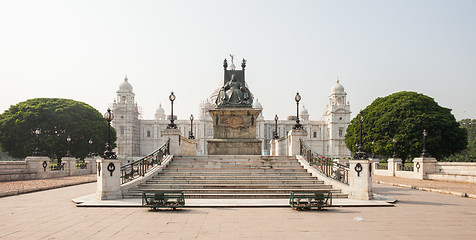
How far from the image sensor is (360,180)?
1489cm

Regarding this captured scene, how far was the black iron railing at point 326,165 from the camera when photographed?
16922 mm

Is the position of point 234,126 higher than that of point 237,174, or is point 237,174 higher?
point 234,126

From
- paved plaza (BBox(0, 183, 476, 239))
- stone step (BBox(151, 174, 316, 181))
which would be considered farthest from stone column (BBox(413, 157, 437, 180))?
paved plaza (BBox(0, 183, 476, 239))

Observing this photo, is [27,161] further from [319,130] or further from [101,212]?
[319,130]

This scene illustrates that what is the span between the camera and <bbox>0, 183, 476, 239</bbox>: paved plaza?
8.88 metres

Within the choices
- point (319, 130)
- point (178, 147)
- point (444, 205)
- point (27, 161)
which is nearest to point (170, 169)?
point (178, 147)

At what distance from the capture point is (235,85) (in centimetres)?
2623

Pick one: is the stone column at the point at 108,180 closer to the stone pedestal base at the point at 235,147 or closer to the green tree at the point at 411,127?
the stone pedestal base at the point at 235,147

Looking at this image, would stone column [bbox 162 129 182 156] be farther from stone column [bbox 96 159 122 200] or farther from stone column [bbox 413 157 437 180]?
stone column [bbox 413 157 437 180]

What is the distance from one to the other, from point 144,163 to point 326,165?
891cm

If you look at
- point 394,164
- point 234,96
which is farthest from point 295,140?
point 394,164

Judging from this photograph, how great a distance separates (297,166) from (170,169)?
22.0ft

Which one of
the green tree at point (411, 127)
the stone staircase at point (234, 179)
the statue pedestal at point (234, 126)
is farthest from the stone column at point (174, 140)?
the green tree at point (411, 127)

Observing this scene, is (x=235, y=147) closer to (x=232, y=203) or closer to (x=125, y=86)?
(x=232, y=203)
